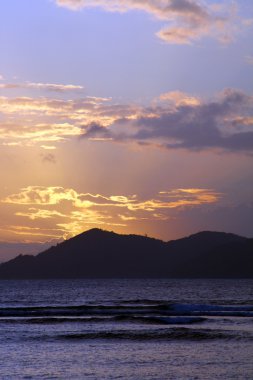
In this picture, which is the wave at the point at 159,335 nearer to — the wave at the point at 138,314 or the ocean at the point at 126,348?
the ocean at the point at 126,348

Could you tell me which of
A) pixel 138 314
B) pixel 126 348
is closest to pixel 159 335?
pixel 126 348

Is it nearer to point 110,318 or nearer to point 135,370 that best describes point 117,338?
point 135,370

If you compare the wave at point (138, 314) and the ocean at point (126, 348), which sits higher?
the wave at point (138, 314)

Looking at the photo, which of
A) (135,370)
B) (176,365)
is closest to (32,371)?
(135,370)

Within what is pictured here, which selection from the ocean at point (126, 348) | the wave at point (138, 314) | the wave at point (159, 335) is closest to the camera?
the ocean at point (126, 348)

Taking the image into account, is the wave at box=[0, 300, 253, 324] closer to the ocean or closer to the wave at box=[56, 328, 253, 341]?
the ocean

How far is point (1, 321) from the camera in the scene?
180 ft

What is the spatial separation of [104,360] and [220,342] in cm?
889

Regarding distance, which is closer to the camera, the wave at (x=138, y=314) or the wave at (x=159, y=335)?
the wave at (x=159, y=335)

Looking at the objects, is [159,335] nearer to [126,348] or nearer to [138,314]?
[126,348]

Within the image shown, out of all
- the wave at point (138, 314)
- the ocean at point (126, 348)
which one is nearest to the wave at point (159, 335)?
the ocean at point (126, 348)

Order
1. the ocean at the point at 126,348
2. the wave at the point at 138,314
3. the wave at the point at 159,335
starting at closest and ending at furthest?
the ocean at the point at 126,348 → the wave at the point at 159,335 → the wave at the point at 138,314

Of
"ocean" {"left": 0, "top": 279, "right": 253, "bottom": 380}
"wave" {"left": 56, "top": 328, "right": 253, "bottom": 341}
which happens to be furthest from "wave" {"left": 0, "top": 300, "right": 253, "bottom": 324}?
"wave" {"left": 56, "top": 328, "right": 253, "bottom": 341}

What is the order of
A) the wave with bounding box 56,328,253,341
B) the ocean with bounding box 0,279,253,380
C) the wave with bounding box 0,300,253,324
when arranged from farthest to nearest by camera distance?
1. the wave with bounding box 0,300,253,324
2. the wave with bounding box 56,328,253,341
3. the ocean with bounding box 0,279,253,380
